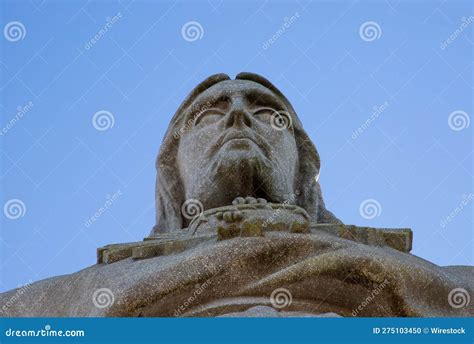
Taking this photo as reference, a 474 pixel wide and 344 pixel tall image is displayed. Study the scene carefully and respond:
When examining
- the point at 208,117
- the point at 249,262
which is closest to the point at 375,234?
the point at 249,262

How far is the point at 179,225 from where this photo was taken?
13531 millimetres

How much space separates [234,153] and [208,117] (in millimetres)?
1310

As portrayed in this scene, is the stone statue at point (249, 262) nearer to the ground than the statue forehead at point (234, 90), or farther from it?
nearer to the ground

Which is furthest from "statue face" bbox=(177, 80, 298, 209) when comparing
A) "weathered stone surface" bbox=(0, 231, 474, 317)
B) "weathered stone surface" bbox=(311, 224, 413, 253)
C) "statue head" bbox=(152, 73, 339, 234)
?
"weathered stone surface" bbox=(0, 231, 474, 317)

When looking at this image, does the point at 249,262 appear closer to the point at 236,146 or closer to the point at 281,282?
the point at 281,282

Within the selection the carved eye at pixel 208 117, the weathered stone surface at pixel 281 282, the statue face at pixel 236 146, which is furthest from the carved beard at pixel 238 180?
the weathered stone surface at pixel 281 282

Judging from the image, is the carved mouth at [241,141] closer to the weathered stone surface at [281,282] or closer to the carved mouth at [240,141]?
the carved mouth at [240,141]

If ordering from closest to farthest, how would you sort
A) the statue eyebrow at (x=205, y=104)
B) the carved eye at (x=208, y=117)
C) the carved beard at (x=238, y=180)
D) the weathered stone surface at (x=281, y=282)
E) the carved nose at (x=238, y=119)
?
the weathered stone surface at (x=281, y=282), the carved beard at (x=238, y=180), the carved nose at (x=238, y=119), the carved eye at (x=208, y=117), the statue eyebrow at (x=205, y=104)

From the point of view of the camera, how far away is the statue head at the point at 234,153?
41.9ft

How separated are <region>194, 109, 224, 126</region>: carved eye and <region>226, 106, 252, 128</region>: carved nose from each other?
1.24 ft

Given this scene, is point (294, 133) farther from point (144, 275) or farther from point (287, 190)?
point (144, 275)

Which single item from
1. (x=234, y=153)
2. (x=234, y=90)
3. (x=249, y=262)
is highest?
(x=234, y=90)

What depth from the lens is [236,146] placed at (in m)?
12.9

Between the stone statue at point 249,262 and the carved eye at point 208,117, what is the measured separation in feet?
0.14
